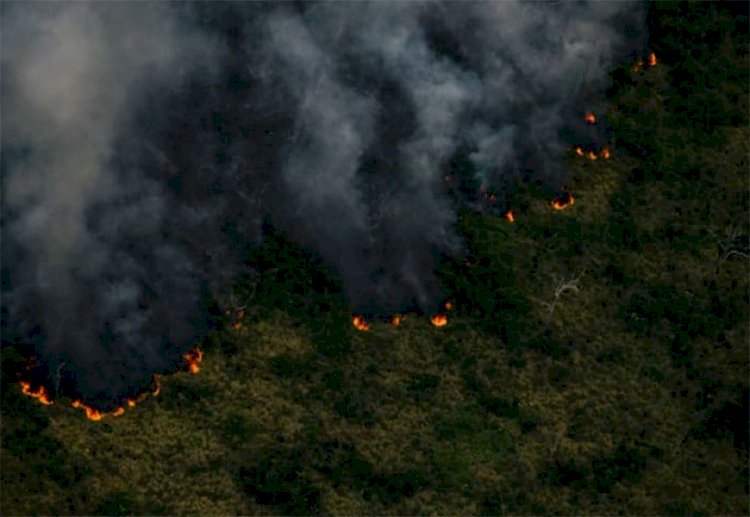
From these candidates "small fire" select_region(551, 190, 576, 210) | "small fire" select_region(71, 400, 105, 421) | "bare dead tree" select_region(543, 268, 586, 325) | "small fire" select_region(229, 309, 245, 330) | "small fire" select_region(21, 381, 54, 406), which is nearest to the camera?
"small fire" select_region(71, 400, 105, 421)

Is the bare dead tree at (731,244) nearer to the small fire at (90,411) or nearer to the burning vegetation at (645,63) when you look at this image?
the burning vegetation at (645,63)

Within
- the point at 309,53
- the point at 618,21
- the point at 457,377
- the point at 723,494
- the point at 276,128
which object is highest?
the point at 618,21

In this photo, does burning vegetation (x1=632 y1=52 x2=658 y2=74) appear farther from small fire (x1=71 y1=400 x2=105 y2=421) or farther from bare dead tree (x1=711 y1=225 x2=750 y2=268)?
small fire (x1=71 y1=400 x2=105 y2=421)

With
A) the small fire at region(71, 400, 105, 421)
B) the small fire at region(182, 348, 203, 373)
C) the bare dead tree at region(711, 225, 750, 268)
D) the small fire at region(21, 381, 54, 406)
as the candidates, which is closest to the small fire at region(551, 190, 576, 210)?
the bare dead tree at region(711, 225, 750, 268)

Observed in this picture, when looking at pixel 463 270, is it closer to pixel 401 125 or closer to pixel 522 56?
pixel 401 125

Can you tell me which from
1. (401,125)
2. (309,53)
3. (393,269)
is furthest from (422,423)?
(309,53)

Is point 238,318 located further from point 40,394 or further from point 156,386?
point 40,394

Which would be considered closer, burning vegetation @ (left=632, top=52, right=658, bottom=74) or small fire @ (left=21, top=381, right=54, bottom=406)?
small fire @ (left=21, top=381, right=54, bottom=406)
